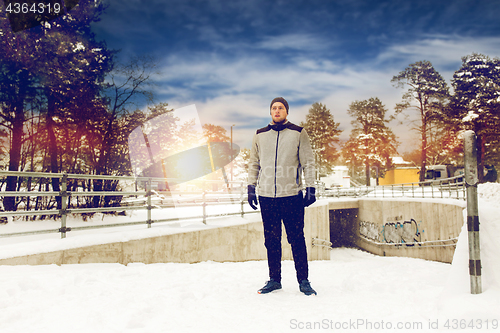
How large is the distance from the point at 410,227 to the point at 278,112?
1232 centimetres

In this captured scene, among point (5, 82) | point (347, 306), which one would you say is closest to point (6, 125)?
point (5, 82)

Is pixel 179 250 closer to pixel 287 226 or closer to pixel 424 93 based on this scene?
pixel 287 226

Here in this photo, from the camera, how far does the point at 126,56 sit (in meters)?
11.5

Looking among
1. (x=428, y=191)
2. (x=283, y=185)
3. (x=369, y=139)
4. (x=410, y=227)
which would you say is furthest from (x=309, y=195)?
(x=369, y=139)

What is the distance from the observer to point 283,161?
3.38 m

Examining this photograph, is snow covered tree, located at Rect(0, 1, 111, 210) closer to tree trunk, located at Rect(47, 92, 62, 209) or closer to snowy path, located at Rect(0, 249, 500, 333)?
tree trunk, located at Rect(47, 92, 62, 209)

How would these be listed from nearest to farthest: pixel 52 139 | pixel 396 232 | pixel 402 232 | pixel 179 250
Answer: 1. pixel 179 250
2. pixel 52 139
3. pixel 402 232
4. pixel 396 232

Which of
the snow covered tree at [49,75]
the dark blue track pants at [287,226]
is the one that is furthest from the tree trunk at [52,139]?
the dark blue track pants at [287,226]

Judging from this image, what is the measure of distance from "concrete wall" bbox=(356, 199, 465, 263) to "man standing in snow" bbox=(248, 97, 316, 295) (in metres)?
8.68

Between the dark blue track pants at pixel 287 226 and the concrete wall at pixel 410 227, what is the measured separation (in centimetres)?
863

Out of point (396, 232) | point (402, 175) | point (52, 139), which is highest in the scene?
point (52, 139)

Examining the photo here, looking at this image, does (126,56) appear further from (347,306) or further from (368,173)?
(368,173)

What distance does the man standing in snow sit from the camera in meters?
3.32

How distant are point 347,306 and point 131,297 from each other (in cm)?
195
